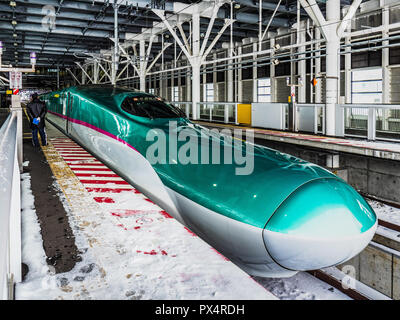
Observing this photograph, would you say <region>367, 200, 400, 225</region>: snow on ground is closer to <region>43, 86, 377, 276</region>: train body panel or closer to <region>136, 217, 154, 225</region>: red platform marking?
<region>43, 86, 377, 276</region>: train body panel

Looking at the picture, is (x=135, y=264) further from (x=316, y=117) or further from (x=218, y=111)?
(x=218, y=111)

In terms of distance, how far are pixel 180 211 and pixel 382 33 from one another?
1455cm

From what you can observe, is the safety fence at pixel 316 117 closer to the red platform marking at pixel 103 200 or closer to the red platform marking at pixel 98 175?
the red platform marking at pixel 98 175

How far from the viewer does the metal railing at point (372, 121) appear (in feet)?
31.3

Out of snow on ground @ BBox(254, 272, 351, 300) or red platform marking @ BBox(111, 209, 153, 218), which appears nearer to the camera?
red platform marking @ BBox(111, 209, 153, 218)


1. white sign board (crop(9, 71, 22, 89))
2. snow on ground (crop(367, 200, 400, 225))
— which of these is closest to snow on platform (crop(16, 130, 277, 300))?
white sign board (crop(9, 71, 22, 89))

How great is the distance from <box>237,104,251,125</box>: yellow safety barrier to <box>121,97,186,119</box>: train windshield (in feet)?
29.3

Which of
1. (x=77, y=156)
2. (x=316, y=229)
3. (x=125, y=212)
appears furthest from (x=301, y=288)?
(x=77, y=156)

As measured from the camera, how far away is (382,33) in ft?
51.7

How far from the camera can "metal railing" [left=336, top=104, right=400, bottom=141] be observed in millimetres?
9539

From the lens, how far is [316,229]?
315 cm

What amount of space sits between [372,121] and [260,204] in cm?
766
